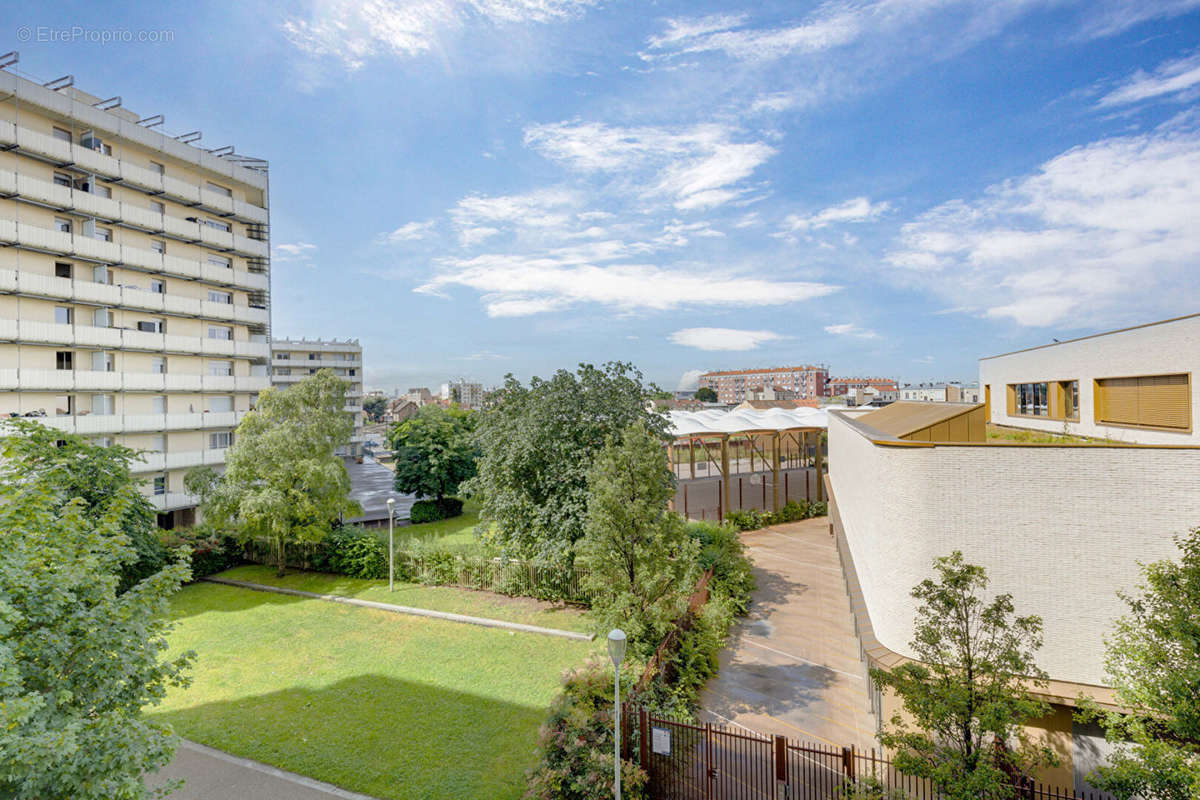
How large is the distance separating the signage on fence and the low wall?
4.11 meters

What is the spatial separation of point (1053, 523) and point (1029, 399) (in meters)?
15.0

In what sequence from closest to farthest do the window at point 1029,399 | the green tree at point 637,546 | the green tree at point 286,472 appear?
the green tree at point 637,546
the window at point 1029,399
the green tree at point 286,472

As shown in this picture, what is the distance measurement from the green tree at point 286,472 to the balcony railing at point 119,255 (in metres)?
15.4

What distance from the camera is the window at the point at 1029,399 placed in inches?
741

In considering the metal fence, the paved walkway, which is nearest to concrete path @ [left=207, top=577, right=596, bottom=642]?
the paved walkway

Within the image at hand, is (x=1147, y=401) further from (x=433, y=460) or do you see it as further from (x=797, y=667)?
(x=433, y=460)

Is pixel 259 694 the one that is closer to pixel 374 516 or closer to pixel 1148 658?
pixel 1148 658

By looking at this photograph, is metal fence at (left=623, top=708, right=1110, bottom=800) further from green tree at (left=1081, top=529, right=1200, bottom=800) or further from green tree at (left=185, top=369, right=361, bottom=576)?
green tree at (left=185, top=369, right=361, bottom=576)

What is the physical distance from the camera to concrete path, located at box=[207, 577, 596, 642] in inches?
623

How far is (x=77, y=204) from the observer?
28531 mm

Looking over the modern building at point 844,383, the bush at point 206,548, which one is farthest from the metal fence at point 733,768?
the modern building at point 844,383

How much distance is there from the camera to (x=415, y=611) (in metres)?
17.7

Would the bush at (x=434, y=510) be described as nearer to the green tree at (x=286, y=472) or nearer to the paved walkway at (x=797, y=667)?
the green tree at (x=286, y=472)

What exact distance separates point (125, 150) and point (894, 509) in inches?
1615
